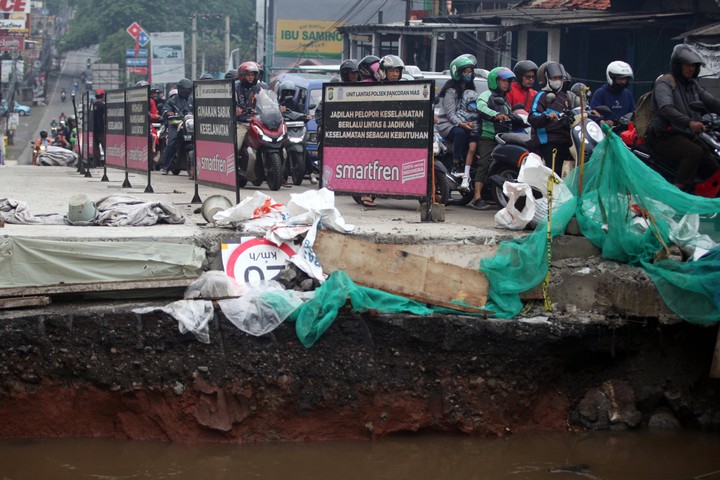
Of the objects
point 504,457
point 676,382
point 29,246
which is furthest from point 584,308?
point 29,246

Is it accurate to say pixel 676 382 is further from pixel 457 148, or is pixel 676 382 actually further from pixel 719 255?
pixel 457 148

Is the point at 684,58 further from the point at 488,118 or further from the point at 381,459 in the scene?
the point at 381,459

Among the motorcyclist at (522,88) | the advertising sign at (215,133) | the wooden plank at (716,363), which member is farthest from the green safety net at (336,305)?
the motorcyclist at (522,88)

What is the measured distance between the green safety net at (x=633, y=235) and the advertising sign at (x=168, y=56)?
5012cm

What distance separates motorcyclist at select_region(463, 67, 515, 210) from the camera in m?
10.1

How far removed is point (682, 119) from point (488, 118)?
2.67 m

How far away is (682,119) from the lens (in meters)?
7.78

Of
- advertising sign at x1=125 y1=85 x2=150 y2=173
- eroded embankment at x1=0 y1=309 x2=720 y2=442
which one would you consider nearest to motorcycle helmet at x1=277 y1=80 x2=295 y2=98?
advertising sign at x1=125 y1=85 x2=150 y2=173

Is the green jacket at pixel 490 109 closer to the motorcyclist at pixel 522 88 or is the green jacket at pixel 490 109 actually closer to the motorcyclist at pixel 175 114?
the motorcyclist at pixel 522 88

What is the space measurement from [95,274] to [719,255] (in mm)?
4141

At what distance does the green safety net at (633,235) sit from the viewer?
6289mm

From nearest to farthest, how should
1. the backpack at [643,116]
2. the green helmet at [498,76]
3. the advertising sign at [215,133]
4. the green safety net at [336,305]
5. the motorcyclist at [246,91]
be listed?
the green safety net at [336,305]
the backpack at [643,116]
the advertising sign at [215,133]
the green helmet at [498,76]
the motorcyclist at [246,91]

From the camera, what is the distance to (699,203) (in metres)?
6.63

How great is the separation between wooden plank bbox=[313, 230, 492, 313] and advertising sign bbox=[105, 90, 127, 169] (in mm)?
7696
